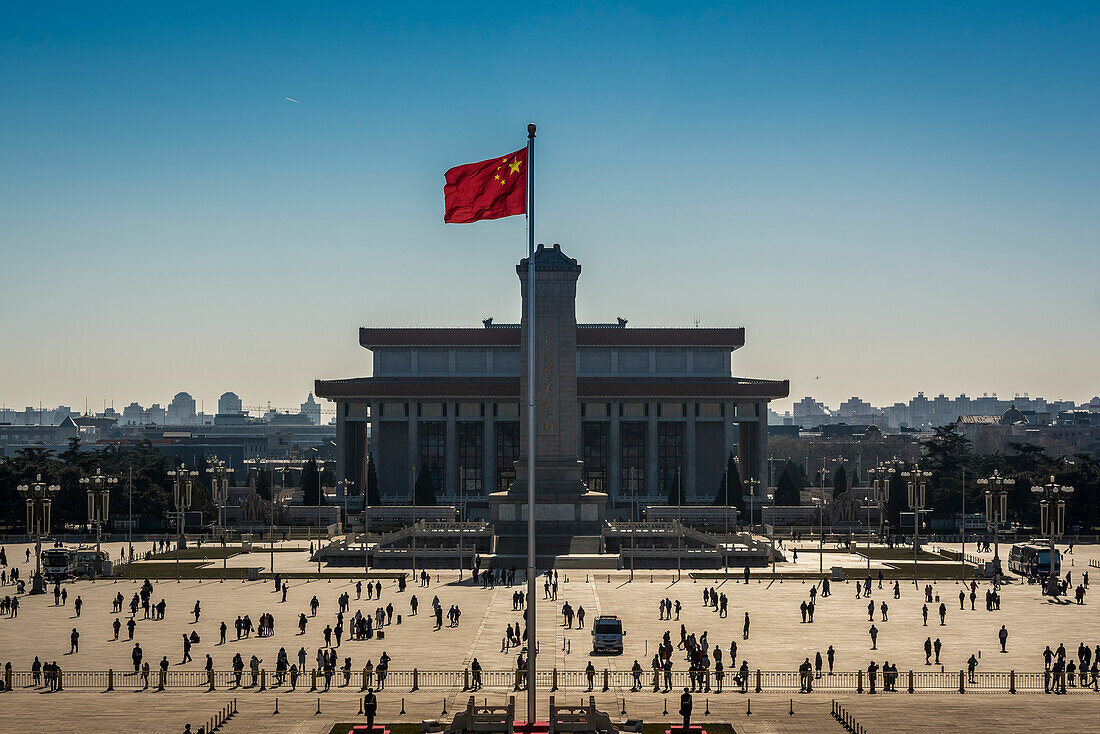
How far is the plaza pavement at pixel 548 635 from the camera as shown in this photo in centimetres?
4072

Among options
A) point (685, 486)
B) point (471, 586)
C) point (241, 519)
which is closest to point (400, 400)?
point (241, 519)

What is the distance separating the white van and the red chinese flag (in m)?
22.5

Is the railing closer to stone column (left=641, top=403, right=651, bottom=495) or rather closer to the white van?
the white van

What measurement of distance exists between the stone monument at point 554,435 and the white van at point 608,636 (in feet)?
131

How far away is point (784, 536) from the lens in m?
110

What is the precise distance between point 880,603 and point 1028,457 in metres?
81.2

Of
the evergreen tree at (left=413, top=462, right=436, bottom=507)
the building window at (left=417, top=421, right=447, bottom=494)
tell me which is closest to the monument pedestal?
the evergreen tree at (left=413, top=462, right=436, bottom=507)

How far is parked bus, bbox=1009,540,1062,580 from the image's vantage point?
72.9 m

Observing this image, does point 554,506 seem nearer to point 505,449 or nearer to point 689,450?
point 505,449

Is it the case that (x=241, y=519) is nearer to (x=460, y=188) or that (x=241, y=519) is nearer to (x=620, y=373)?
(x=620, y=373)

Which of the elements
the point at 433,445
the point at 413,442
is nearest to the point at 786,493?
the point at 433,445

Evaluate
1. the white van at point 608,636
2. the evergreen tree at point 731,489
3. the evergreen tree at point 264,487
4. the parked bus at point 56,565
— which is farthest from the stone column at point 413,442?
the white van at point 608,636

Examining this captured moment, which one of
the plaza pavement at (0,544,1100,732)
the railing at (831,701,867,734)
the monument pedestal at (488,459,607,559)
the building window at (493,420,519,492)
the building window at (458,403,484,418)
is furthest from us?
the building window at (493,420,519,492)

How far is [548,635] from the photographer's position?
53781mm
